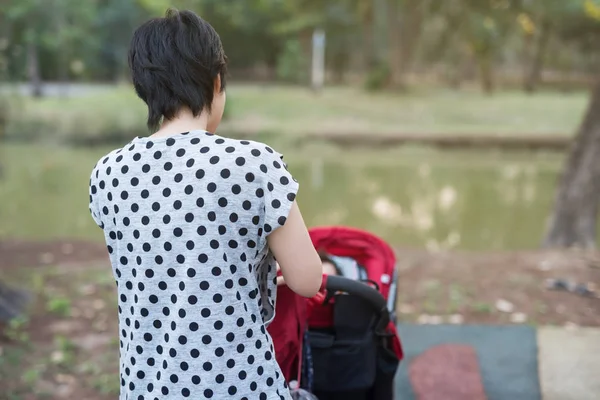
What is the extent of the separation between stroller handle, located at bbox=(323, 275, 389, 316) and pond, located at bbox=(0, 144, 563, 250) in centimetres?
657

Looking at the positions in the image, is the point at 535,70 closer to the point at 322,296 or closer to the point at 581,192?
the point at 581,192

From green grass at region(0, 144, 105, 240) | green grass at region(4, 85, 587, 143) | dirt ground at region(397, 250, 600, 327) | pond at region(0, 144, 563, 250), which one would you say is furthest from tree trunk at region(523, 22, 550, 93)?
dirt ground at region(397, 250, 600, 327)

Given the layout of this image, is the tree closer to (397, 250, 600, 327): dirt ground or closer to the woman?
(397, 250, 600, 327): dirt ground

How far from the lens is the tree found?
5.70 meters

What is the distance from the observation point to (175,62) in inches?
48.5

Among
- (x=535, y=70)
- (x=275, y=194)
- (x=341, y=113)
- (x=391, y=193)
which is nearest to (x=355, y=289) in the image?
(x=275, y=194)

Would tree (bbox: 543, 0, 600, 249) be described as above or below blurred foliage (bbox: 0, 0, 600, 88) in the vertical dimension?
below

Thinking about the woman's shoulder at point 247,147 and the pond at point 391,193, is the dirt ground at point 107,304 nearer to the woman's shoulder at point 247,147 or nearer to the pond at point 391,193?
the woman's shoulder at point 247,147

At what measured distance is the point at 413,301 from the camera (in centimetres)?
452

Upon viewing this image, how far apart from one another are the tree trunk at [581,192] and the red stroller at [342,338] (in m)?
4.13

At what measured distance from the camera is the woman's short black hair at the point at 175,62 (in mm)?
1235

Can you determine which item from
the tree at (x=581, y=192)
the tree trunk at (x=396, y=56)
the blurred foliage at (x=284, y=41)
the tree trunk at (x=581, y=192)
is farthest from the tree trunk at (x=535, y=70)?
the tree trunk at (x=581, y=192)

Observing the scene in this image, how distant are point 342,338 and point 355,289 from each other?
246mm

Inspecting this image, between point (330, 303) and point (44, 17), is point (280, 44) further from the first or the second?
point (330, 303)
